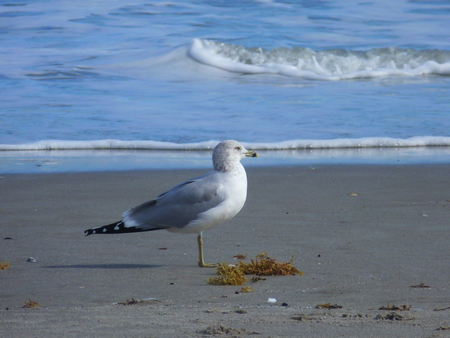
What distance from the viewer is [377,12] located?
74.5 ft

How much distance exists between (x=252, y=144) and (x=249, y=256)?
4948mm

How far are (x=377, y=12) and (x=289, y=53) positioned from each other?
632 centimetres

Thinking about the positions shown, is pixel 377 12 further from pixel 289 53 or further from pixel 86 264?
pixel 86 264

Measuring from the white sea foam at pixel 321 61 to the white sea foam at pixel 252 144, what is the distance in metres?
6.42

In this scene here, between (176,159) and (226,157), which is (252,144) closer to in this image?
(176,159)

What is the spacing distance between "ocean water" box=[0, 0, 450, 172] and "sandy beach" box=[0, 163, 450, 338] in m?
1.66

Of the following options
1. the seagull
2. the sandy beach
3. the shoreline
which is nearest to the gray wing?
the seagull

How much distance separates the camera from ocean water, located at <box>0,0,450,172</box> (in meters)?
9.45

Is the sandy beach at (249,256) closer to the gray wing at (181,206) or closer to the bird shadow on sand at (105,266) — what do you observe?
the bird shadow on sand at (105,266)

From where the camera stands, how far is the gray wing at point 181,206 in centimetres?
447

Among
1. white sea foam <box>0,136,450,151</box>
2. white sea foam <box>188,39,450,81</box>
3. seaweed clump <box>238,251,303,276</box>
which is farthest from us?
white sea foam <box>188,39,450,81</box>

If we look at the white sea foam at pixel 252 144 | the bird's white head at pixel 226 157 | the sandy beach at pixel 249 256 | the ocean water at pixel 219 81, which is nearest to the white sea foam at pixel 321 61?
the ocean water at pixel 219 81

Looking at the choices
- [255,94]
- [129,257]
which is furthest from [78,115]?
[129,257]

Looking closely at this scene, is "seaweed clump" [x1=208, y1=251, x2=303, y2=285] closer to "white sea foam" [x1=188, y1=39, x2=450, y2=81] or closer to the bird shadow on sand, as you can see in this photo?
the bird shadow on sand
